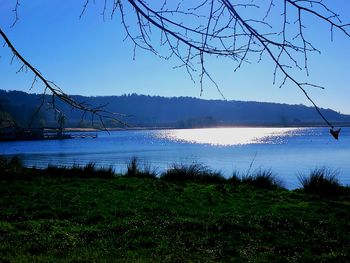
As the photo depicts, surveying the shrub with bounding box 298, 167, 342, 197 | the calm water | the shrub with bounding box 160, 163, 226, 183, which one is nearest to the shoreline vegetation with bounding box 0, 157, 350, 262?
the shrub with bounding box 298, 167, 342, 197

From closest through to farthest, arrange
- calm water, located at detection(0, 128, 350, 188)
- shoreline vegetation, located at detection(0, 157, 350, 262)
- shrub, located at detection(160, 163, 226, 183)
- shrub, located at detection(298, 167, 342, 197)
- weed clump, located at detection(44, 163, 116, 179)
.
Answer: shoreline vegetation, located at detection(0, 157, 350, 262) → shrub, located at detection(298, 167, 342, 197) → shrub, located at detection(160, 163, 226, 183) → weed clump, located at detection(44, 163, 116, 179) → calm water, located at detection(0, 128, 350, 188)

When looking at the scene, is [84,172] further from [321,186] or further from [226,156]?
[226,156]

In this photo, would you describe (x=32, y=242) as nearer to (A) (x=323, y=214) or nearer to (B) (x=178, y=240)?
(B) (x=178, y=240)

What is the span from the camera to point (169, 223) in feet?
25.9

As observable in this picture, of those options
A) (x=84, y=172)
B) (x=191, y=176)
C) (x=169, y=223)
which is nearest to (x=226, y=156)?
(x=191, y=176)

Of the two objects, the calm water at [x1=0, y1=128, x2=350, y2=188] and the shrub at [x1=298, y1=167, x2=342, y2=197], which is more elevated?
the shrub at [x1=298, y1=167, x2=342, y2=197]

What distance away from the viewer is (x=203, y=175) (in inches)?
658

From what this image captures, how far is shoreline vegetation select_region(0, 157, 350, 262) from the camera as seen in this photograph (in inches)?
240

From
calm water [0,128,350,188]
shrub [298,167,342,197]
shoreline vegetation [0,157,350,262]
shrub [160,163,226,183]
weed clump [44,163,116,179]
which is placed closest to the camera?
shoreline vegetation [0,157,350,262]

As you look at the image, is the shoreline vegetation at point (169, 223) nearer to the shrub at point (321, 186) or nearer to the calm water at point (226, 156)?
the shrub at point (321, 186)

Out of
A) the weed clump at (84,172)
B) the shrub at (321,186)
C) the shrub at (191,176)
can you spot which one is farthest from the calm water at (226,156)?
the shrub at (321,186)

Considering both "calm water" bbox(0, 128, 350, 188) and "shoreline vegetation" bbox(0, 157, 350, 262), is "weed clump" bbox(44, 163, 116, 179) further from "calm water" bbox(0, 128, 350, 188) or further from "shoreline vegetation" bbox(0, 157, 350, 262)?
"shoreline vegetation" bbox(0, 157, 350, 262)

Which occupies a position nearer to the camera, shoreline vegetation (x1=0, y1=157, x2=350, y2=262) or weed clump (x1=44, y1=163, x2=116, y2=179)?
shoreline vegetation (x1=0, y1=157, x2=350, y2=262)

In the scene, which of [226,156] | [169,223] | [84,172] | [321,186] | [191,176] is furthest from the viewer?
[226,156]
